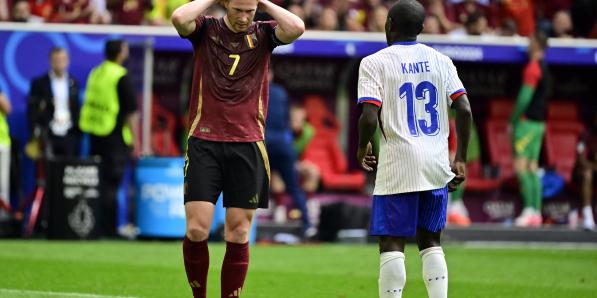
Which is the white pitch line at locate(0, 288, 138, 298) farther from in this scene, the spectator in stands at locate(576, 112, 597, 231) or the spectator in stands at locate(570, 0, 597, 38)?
the spectator in stands at locate(570, 0, 597, 38)

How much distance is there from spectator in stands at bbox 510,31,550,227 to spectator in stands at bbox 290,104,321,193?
2.97m

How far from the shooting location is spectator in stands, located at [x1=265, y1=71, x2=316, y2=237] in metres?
16.5

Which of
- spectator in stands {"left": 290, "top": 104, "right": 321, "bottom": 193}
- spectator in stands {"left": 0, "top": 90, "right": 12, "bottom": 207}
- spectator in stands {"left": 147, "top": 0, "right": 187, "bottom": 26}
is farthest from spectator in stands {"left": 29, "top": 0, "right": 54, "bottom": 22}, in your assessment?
spectator in stands {"left": 290, "top": 104, "right": 321, "bottom": 193}

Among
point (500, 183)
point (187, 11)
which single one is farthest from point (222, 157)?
point (500, 183)

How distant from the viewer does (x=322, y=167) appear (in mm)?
19859

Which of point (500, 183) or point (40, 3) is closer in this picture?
point (40, 3)

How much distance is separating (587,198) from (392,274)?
12202 millimetres

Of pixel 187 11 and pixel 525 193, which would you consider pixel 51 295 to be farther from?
pixel 525 193

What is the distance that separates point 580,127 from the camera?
2088 centimetres

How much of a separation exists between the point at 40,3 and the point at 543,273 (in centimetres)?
881

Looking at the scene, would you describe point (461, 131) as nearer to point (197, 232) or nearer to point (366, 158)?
point (366, 158)

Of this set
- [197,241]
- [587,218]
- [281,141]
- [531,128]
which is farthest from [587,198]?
[197,241]

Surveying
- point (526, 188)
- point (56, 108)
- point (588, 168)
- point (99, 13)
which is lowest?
point (526, 188)

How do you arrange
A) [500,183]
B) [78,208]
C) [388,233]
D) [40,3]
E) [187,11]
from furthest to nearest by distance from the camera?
[500,183], [40,3], [78,208], [187,11], [388,233]
